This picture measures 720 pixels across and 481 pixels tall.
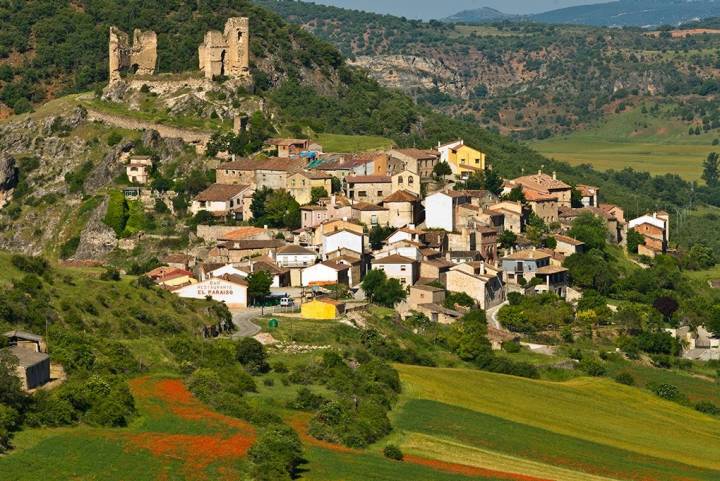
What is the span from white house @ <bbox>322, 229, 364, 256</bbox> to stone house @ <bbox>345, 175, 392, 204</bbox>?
745cm

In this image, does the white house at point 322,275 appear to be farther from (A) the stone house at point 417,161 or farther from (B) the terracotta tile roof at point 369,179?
(A) the stone house at point 417,161

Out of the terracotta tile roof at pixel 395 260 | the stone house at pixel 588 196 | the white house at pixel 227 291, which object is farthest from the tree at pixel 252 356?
the stone house at pixel 588 196

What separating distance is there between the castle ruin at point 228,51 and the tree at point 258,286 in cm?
3366

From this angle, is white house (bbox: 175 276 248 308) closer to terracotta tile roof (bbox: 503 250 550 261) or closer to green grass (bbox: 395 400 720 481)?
terracotta tile roof (bbox: 503 250 550 261)

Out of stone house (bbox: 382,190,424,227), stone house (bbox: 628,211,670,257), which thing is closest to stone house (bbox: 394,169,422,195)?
stone house (bbox: 382,190,424,227)

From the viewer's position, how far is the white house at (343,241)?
236 feet

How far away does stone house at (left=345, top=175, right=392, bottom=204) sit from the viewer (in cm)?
7956

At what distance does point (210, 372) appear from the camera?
150 ft

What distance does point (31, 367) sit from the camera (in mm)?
40062

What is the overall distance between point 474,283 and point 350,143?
24180mm

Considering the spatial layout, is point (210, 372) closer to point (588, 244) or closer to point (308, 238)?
point (308, 238)

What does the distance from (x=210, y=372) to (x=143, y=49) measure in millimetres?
59444

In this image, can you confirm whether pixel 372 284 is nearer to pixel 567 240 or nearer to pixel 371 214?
pixel 371 214

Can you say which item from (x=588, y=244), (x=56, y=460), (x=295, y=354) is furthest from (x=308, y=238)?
(x=56, y=460)
